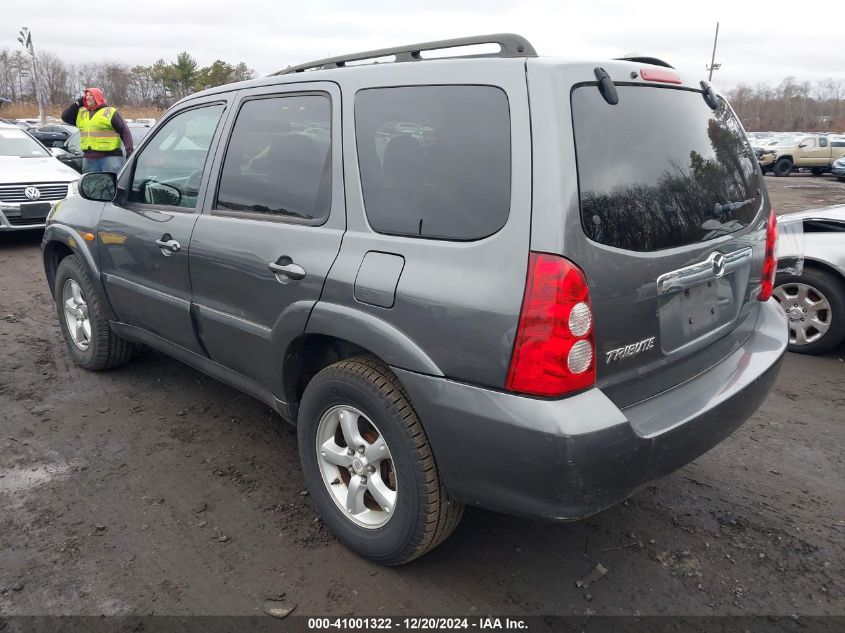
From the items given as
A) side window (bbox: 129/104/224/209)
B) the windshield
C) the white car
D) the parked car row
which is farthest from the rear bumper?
the parked car row

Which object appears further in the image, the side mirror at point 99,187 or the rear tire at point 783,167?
the rear tire at point 783,167

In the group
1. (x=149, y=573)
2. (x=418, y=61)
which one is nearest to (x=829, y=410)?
(x=418, y=61)

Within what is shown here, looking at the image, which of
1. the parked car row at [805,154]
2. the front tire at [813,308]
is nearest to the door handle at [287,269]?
the front tire at [813,308]

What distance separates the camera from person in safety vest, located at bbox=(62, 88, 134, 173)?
8.55 meters

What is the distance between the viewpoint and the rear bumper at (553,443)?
1.93 m

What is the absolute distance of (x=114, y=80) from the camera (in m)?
57.0

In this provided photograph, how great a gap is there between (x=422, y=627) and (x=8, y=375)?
3.65m

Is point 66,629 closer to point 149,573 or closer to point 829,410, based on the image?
point 149,573

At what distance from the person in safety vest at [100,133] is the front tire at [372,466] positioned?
748 cm

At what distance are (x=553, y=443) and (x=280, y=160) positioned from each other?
5.72ft

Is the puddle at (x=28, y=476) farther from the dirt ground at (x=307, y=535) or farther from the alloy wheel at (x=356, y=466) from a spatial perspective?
the alloy wheel at (x=356, y=466)

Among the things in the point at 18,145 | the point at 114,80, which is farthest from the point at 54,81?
the point at 18,145

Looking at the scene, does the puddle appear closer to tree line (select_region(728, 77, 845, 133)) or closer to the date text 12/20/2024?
the date text 12/20/2024

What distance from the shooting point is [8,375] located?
4410mm
